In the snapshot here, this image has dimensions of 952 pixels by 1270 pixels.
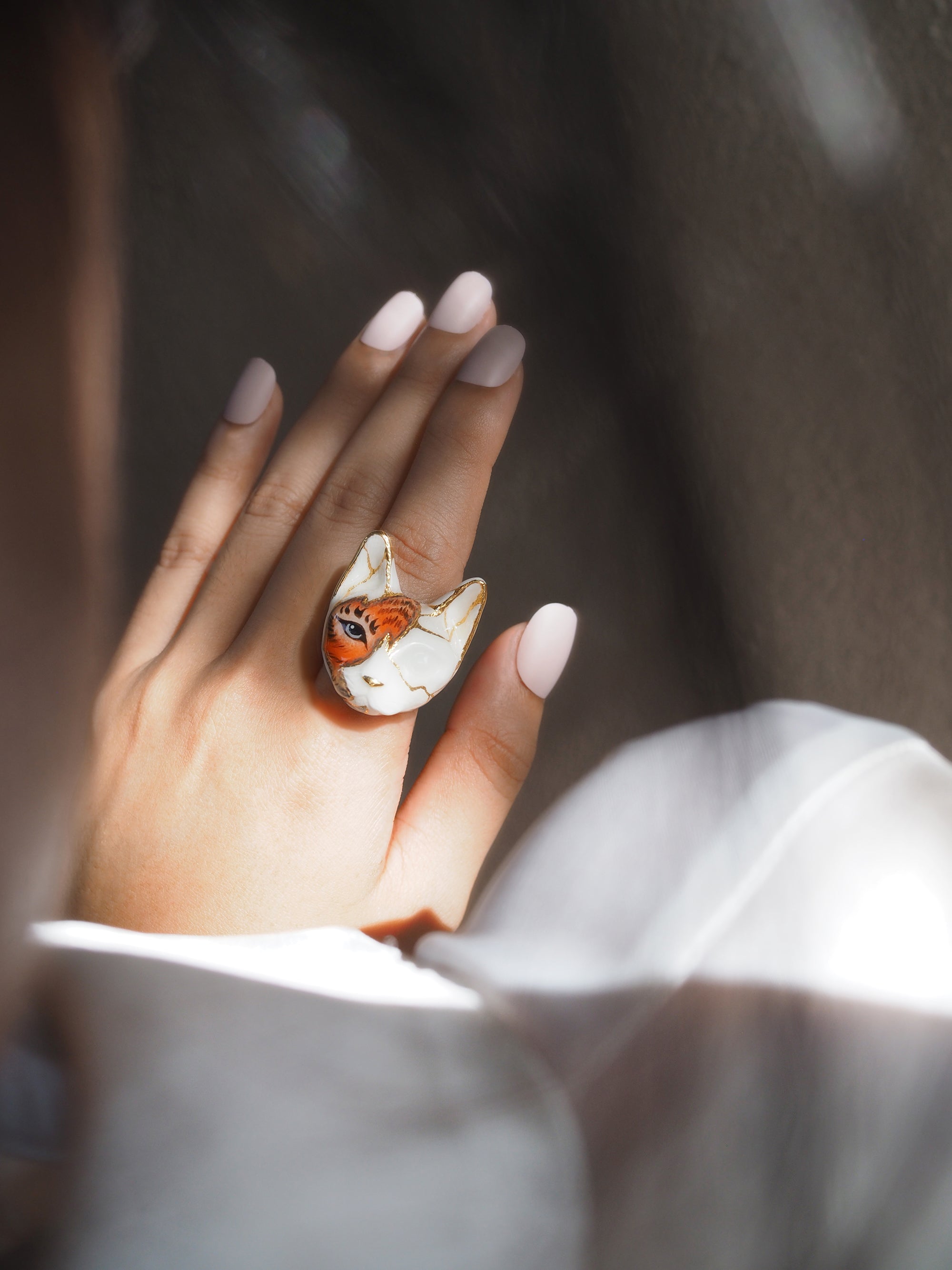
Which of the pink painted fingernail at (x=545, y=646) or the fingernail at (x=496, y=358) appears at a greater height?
the fingernail at (x=496, y=358)

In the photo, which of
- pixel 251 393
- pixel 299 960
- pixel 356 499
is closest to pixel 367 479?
pixel 356 499

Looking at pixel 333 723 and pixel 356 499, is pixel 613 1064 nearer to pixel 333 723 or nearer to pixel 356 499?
pixel 333 723

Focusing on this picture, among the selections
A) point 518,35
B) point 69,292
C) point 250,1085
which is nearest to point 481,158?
point 518,35

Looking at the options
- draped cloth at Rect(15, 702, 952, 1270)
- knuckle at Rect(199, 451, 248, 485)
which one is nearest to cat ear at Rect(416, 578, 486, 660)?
draped cloth at Rect(15, 702, 952, 1270)

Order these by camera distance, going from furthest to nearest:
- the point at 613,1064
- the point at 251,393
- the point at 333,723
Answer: the point at 251,393
the point at 333,723
the point at 613,1064

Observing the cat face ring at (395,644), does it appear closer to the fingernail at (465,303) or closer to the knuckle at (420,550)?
the knuckle at (420,550)

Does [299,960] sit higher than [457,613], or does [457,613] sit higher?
[457,613]

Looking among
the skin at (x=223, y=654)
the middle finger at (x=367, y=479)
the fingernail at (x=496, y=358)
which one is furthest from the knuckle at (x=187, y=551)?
the fingernail at (x=496, y=358)

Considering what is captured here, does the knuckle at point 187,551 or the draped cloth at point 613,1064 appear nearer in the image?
the draped cloth at point 613,1064
